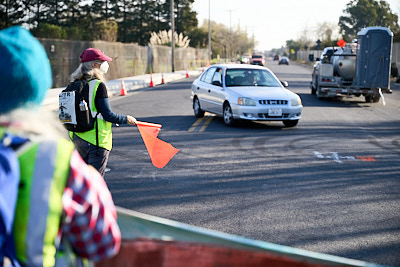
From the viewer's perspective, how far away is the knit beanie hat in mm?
1603

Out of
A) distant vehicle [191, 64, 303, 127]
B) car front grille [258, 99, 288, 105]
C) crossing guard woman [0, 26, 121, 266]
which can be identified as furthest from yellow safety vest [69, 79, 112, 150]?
car front grille [258, 99, 288, 105]

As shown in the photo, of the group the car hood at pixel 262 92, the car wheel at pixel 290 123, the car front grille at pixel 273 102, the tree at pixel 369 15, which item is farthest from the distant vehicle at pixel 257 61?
the car front grille at pixel 273 102

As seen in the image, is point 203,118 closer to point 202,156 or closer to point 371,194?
point 202,156

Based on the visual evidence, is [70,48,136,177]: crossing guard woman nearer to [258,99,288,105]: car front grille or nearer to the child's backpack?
the child's backpack

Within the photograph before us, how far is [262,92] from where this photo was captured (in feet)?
44.5

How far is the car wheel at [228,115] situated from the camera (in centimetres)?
1356

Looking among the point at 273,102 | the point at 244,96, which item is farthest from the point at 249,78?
the point at 273,102

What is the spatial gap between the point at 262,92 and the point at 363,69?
27.7 feet

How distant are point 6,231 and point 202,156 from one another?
826 cm

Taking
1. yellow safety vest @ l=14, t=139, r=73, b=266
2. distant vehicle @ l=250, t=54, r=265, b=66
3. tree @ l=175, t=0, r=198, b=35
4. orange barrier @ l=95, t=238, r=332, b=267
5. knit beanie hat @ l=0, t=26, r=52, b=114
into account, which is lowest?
distant vehicle @ l=250, t=54, r=265, b=66

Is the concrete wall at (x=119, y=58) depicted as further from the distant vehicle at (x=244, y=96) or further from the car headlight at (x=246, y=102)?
the car headlight at (x=246, y=102)

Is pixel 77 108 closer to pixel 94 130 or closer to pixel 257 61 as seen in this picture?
pixel 94 130

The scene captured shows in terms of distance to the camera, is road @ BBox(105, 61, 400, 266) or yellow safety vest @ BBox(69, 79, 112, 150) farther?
road @ BBox(105, 61, 400, 266)

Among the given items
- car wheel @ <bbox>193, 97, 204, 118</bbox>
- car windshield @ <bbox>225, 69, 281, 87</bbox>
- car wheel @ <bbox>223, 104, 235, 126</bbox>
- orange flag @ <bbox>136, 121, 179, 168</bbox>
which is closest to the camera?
orange flag @ <bbox>136, 121, 179, 168</bbox>
